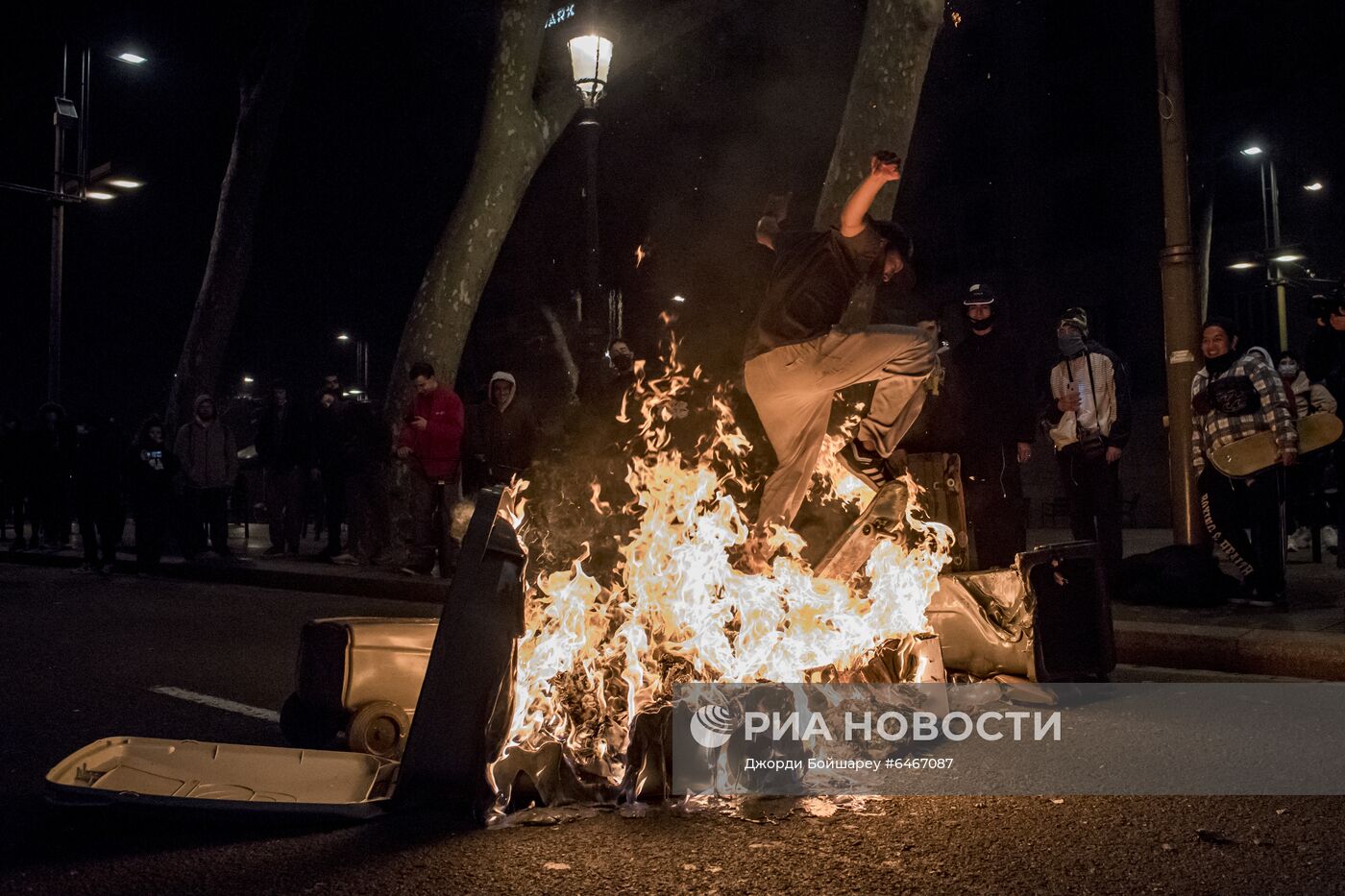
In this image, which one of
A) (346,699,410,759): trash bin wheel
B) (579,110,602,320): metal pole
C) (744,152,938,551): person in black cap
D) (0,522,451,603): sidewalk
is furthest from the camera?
(579,110,602,320): metal pole

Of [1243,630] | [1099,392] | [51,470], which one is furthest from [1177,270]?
[51,470]

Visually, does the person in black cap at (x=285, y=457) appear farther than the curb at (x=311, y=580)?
Yes

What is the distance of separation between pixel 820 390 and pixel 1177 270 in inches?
169

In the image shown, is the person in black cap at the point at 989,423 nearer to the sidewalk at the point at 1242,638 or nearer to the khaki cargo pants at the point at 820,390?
the sidewalk at the point at 1242,638

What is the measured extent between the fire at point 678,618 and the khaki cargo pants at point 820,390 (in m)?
0.55

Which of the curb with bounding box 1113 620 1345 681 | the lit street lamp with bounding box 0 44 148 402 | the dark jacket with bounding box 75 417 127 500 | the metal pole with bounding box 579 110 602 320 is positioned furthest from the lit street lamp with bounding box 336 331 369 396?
the curb with bounding box 1113 620 1345 681

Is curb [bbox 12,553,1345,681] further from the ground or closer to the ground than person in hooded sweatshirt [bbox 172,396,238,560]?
closer to the ground

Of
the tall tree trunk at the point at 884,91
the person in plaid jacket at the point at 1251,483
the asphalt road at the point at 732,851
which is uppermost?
the tall tree trunk at the point at 884,91

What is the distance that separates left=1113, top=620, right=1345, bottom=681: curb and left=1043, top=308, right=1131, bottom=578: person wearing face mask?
1.39 m

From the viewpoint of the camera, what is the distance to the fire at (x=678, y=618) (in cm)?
377

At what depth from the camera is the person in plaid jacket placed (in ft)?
23.5

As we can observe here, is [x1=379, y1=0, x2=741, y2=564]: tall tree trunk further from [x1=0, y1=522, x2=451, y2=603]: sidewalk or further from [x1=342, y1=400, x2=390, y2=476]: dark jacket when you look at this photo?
[x1=0, y1=522, x2=451, y2=603]: sidewalk

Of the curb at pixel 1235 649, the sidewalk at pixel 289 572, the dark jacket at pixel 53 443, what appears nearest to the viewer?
the curb at pixel 1235 649

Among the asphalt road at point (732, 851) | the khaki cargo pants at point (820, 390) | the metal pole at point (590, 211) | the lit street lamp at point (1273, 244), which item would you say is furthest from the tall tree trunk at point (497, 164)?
the lit street lamp at point (1273, 244)
